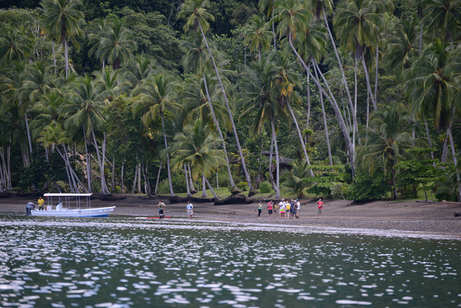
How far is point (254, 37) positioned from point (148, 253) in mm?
46072

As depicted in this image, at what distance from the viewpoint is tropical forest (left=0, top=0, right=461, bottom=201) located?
40.9 metres

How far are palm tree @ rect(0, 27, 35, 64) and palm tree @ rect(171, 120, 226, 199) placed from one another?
32569mm

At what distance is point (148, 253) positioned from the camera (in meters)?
20.8

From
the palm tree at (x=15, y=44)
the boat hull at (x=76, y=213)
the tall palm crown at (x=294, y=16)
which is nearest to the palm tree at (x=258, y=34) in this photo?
the tall palm crown at (x=294, y=16)

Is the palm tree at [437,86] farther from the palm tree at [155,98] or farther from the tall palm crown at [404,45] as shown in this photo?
the palm tree at [155,98]

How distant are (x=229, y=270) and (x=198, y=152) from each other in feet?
115

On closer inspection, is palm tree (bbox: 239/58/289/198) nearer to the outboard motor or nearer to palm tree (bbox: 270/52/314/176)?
palm tree (bbox: 270/52/314/176)

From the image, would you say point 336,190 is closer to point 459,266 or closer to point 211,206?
point 211,206

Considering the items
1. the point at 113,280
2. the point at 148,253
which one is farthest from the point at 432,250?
the point at 113,280

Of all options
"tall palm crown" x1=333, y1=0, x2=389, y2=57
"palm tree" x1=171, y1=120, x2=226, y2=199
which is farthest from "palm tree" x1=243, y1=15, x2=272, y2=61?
"palm tree" x1=171, y1=120, x2=226, y2=199

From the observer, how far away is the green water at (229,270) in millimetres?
12844

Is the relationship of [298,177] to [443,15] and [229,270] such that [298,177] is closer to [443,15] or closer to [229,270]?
[443,15]

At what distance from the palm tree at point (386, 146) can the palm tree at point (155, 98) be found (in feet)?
78.4

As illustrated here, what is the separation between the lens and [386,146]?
135 feet
